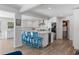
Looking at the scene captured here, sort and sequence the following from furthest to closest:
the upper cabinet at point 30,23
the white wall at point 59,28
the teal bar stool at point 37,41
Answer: the upper cabinet at point 30,23
the white wall at point 59,28
the teal bar stool at point 37,41

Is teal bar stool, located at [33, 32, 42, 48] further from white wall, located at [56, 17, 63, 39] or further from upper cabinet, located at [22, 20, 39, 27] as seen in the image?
upper cabinet, located at [22, 20, 39, 27]

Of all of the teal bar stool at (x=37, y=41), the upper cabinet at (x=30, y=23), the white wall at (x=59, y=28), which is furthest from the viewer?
the upper cabinet at (x=30, y=23)

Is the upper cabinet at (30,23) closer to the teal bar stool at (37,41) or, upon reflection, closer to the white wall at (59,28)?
the white wall at (59,28)

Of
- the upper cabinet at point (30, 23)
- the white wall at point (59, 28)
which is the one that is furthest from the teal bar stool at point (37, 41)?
the upper cabinet at point (30, 23)

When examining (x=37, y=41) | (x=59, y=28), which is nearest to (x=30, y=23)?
(x=59, y=28)

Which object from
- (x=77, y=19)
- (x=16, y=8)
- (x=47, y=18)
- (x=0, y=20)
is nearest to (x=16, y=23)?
(x=16, y=8)

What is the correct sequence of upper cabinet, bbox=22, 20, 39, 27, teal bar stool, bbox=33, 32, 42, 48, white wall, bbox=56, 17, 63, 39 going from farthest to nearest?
upper cabinet, bbox=22, 20, 39, 27 < white wall, bbox=56, 17, 63, 39 < teal bar stool, bbox=33, 32, 42, 48

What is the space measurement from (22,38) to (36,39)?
1.05 meters

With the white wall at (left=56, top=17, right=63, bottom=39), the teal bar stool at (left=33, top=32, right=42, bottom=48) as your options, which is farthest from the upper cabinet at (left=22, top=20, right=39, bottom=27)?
the teal bar stool at (left=33, top=32, right=42, bottom=48)

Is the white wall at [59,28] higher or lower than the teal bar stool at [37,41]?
higher

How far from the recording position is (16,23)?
6.34 m

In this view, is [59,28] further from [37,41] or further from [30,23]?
[37,41]
